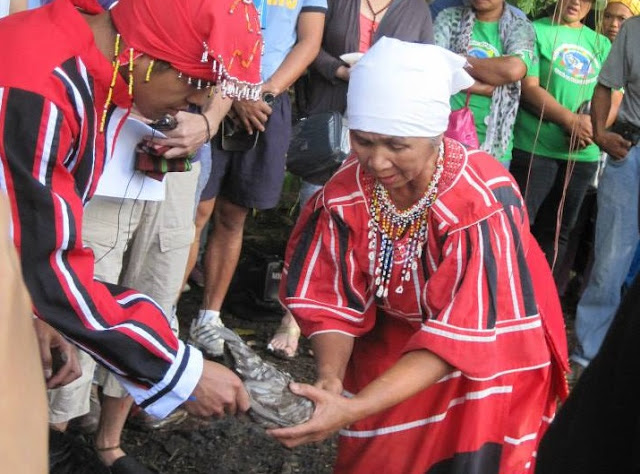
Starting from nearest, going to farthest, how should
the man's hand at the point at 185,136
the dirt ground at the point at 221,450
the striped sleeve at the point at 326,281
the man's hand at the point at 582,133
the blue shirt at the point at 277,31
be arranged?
the striped sleeve at the point at 326,281
the man's hand at the point at 185,136
the dirt ground at the point at 221,450
the blue shirt at the point at 277,31
the man's hand at the point at 582,133

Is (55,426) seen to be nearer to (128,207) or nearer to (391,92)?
(128,207)

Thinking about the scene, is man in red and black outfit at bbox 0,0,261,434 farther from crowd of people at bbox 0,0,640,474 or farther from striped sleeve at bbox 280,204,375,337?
striped sleeve at bbox 280,204,375,337

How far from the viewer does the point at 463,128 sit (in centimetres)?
482

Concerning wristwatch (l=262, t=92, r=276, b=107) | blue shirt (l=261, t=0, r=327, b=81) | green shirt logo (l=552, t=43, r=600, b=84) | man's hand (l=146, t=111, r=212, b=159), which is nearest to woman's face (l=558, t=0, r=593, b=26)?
green shirt logo (l=552, t=43, r=600, b=84)

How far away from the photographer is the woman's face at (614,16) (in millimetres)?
5988

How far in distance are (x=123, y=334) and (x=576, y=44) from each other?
3922 mm

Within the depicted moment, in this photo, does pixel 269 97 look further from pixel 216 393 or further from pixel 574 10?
pixel 574 10

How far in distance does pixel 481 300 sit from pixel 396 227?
1.12ft

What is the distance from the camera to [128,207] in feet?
11.2

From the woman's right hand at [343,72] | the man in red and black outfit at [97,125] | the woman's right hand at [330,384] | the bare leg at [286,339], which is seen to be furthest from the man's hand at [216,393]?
the woman's right hand at [343,72]

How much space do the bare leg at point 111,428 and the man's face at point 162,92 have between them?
136cm

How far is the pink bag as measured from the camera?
477 centimetres

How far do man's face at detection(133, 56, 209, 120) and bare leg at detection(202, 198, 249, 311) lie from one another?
75.9 inches

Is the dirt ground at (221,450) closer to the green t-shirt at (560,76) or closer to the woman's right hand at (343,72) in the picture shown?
the woman's right hand at (343,72)
